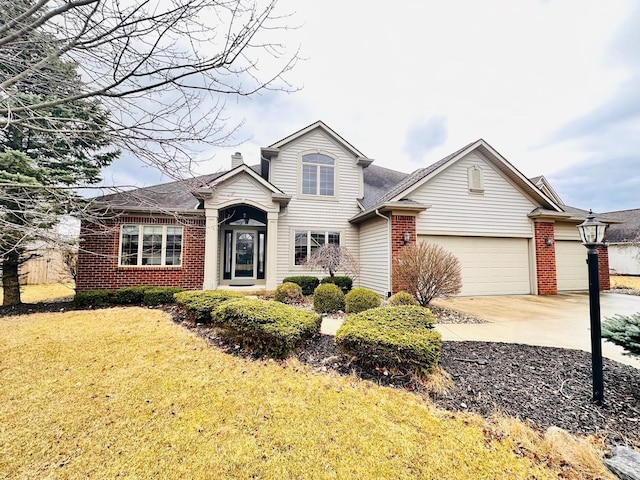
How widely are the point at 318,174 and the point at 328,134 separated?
1821 mm

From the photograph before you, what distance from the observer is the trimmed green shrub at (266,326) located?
13.5 ft

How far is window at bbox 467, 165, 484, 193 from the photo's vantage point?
10.3m

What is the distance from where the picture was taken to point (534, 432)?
100 inches

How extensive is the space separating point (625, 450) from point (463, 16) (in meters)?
7.63

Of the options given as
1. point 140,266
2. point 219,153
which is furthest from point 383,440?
point 140,266

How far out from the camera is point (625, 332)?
309 cm

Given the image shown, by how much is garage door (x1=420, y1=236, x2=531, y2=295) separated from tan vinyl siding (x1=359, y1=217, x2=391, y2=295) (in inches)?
60.3

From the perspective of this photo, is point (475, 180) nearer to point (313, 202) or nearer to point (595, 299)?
point (313, 202)

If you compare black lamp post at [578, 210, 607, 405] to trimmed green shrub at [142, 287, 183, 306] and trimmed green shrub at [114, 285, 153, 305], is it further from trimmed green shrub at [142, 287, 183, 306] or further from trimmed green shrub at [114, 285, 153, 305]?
trimmed green shrub at [114, 285, 153, 305]

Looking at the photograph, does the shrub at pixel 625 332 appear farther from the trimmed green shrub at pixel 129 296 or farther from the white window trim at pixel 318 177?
the trimmed green shrub at pixel 129 296

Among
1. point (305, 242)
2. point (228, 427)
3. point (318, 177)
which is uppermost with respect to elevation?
point (318, 177)

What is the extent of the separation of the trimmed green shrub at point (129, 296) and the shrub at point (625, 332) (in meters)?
10.4

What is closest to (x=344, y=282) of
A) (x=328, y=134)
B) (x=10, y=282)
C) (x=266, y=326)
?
(x=328, y=134)

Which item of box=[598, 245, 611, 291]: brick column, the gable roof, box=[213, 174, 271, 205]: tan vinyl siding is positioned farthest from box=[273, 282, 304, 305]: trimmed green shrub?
box=[598, 245, 611, 291]: brick column
